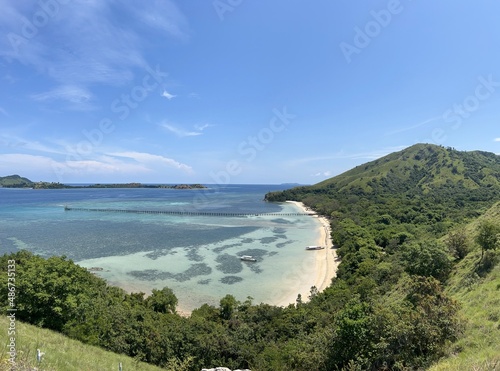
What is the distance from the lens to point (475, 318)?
17859 millimetres

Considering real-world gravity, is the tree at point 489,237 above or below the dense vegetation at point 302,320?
above

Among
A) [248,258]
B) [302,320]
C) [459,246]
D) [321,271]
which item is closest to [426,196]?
[321,271]

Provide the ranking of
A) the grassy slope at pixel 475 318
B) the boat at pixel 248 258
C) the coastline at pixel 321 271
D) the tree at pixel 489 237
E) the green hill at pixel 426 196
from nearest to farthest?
the grassy slope at pixel 475 318
the tree at pixel 489 237
the coastline at pixel 321 271
the boat at pixel 248 258
the green hill at pixel 426 196

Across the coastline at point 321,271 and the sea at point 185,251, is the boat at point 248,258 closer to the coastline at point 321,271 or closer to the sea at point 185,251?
the sea at point 185,251

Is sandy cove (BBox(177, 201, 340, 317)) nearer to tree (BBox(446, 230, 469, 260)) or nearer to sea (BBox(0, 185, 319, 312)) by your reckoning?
sea (BBox(0, 185, 319, 312))

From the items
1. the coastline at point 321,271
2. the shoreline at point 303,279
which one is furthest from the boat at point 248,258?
the coastline at point 321,271

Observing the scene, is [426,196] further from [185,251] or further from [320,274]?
[185,251]

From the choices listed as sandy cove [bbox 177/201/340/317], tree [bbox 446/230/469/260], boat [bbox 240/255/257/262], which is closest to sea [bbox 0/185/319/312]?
sandy cove [bbox 177/201/340/317]

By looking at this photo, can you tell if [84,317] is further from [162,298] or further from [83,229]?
[83,229]

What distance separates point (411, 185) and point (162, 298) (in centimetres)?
18828

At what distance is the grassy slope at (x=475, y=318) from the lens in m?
11.6

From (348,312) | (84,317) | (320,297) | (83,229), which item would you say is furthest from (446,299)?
(83,229)

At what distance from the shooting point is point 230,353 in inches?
924

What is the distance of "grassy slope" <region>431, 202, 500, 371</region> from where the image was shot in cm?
1159
